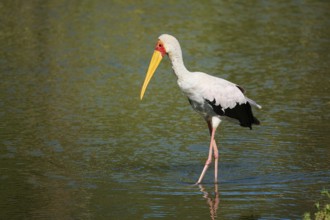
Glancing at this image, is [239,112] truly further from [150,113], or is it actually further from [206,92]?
[150,113]

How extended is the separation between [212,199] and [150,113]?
3910 mm

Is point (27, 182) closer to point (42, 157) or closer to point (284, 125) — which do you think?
point (42, 157)

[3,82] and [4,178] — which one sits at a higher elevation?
[3,82]

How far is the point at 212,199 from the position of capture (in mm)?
8633

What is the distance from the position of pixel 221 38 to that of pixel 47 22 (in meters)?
3.88

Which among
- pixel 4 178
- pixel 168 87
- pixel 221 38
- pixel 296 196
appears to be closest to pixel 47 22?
pixel 221 38

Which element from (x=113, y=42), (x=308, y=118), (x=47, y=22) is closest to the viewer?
(x=308, y=118)

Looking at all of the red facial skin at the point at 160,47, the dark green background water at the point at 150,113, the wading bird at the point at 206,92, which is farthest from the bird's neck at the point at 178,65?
the dark green background water at the point at 150,113

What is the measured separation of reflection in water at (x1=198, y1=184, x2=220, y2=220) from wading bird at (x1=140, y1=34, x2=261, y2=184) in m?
0.27

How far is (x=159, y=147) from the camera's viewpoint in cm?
1069

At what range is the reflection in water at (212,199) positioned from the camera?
818 centimetres

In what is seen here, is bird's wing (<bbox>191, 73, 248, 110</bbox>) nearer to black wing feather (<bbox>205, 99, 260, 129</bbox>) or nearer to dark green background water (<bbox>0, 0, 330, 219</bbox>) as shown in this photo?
black wing feather (<bbox>205, 99, 260, 129</bbox>)

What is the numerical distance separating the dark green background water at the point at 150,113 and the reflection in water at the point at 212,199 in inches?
0.5

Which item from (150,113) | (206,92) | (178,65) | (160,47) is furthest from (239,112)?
(150,113)
